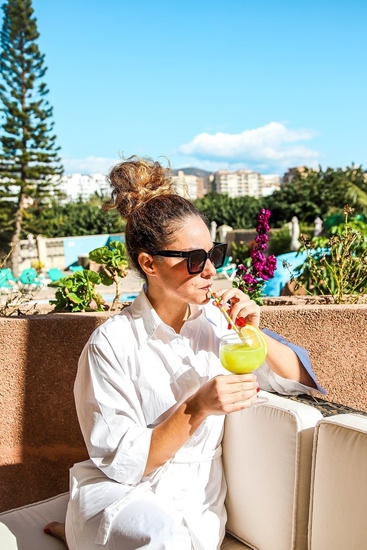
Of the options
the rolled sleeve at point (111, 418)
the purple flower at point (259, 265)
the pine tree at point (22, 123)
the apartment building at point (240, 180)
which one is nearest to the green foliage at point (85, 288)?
the purple flower at point (259, 265)

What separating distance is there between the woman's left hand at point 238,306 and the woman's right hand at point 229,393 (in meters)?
0.25

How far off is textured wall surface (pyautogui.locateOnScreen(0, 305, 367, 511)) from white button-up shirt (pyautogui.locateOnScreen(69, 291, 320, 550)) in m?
0.60

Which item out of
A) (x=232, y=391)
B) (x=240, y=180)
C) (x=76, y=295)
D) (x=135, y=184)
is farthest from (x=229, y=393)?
(x=240, y=180)

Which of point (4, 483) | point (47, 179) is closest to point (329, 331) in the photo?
point (4, 483)

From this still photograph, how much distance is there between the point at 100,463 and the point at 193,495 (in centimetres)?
28

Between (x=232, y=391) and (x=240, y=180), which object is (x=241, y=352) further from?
(x=240, y=180)

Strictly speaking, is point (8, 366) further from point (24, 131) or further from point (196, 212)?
point (24, 131)

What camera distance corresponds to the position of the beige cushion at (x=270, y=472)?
1339mm

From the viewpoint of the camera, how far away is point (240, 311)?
4.97 ft

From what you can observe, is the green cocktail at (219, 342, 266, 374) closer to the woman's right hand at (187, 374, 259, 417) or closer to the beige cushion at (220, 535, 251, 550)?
the woman's right hand at (187, 374, 259, 417)

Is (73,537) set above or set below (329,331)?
below

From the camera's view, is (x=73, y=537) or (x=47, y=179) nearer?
(x=73, y=537)

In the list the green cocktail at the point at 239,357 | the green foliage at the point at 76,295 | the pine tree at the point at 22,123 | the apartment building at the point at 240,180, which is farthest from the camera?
the apartment building at the point at 240,180

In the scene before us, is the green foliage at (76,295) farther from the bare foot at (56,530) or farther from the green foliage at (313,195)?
the green foliage at (313,195)
